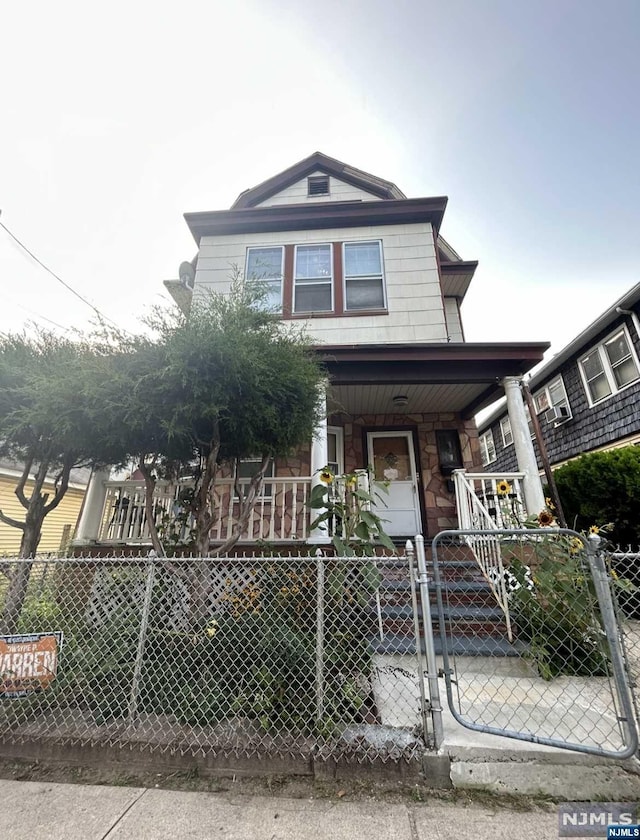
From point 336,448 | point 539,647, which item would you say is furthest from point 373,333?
point 539,647

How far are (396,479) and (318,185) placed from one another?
6.65 meters

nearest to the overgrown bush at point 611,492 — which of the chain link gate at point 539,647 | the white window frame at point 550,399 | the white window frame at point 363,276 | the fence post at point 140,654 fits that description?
the chain link gate at point 539,647

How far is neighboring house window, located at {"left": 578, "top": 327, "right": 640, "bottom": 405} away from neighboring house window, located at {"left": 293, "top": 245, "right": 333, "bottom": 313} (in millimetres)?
6426

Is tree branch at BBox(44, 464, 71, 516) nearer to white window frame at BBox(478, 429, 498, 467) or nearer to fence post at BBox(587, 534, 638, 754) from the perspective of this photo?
fence post at BBox(587, 534, 638, 754)

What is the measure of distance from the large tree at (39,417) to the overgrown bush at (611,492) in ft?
22.4

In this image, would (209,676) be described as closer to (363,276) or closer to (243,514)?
(243,514)

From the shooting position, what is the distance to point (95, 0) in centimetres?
546

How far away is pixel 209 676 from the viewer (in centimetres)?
272

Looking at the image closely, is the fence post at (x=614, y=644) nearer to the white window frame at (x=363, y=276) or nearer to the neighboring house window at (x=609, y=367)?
the white window frame at (x=363, y=276)

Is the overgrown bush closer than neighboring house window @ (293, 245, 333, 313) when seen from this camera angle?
Yes

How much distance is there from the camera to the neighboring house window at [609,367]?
7.71m

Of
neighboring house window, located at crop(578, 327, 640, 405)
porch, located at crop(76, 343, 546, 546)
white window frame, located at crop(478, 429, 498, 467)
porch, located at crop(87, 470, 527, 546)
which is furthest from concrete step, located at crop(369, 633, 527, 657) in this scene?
white window frame, located at crop(478, 429, 498, 467)

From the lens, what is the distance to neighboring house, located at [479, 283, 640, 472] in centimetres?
755

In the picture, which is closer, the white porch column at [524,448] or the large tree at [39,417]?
the large tree at [39,417]
